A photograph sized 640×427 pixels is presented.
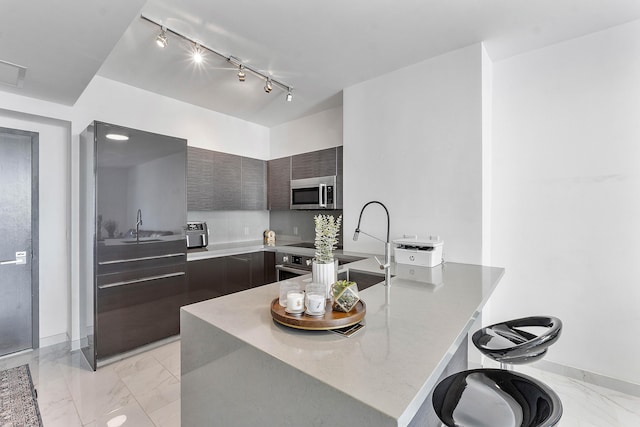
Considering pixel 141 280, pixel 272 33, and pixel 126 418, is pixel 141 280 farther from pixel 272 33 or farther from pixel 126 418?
pixel 272 33

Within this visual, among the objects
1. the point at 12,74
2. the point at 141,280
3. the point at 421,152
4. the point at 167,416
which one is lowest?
the point at 167,416

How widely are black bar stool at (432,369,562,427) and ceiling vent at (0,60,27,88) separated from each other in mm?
3281

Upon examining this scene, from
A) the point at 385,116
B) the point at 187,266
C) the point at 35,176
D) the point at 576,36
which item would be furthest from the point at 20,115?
the point at 576,36

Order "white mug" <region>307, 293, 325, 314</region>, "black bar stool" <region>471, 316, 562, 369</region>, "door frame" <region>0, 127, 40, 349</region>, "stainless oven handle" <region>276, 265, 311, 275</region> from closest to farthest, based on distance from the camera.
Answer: "white mug" <region>307, 293, 325, 314</region>
"black bar stool" <region>471, 316, 562, 369</region>
"door frame" <region>0, 127, 40, 349</region>
"stainless oven handle" <region>276, 265, 311, 275</region>

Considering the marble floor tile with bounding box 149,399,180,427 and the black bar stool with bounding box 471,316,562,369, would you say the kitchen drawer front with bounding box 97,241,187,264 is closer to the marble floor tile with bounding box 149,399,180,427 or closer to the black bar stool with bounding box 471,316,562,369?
the marble floor tile with bounding box 149,399,180,427

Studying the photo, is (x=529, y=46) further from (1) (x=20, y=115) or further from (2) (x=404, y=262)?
(1) (x=20, y=115)

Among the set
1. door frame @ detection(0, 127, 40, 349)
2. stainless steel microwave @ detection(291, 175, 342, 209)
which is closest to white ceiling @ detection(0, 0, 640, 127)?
door frame @ detection(0, 127, 40, 349)

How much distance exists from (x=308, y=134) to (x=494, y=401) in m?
3.63

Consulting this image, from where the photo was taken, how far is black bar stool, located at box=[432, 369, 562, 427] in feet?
3.06

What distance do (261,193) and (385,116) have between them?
2.26 metres

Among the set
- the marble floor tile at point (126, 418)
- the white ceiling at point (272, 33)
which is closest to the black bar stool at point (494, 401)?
the marble floor tile at point (126, 418)

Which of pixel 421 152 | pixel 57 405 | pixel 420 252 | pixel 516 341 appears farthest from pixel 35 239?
pixel 516 341

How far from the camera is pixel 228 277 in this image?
337cm

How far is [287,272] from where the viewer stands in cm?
346
